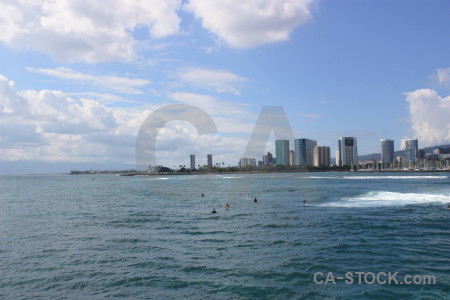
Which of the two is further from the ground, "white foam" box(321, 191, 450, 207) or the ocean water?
"white foam" box(321, 191, 450, 207)

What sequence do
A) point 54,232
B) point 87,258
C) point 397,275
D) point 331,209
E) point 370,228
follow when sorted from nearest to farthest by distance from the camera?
point 397,275, point 87,258, point 370,228, point 54,232, point 331,209

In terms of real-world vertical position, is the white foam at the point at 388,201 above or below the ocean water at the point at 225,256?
above

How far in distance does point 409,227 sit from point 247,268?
21728mm

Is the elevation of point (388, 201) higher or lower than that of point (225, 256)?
higher

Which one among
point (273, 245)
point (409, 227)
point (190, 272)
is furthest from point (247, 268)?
point (409, 227)

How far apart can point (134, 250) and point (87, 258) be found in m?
3.76

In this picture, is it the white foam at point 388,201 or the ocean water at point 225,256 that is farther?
the white foam at point 388,201

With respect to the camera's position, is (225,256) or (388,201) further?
(388,201)

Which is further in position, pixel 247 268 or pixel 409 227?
pixel 409 227

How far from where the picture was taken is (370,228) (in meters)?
34.8

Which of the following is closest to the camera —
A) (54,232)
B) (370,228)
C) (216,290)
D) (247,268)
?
(216,290)

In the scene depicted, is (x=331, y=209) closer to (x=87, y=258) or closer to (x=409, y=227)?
(x=409, y=227)

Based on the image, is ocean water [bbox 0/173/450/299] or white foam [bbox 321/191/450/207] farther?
white foam [bbox 321/191/450/207]

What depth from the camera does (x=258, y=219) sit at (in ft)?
140
